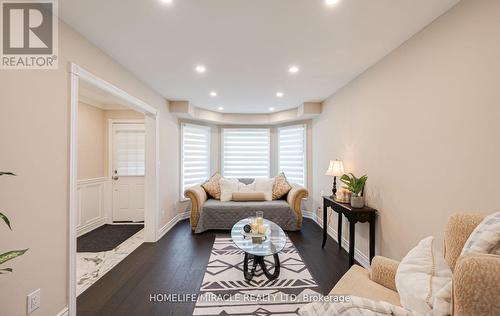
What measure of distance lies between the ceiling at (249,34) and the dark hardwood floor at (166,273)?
8.42ft

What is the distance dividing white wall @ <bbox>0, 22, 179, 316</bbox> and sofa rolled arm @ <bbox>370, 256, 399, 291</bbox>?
2.53 meters

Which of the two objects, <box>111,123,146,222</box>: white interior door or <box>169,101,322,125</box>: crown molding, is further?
<box>111,123,146,222</box>: white interior door

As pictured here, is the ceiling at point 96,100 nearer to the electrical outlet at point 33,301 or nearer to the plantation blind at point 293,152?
the electrical outlet at point 33,301

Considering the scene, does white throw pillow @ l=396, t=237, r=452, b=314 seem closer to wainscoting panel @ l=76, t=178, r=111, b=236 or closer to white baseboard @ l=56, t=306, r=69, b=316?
white baseboard @ l=56, t=306, r=69, b=316

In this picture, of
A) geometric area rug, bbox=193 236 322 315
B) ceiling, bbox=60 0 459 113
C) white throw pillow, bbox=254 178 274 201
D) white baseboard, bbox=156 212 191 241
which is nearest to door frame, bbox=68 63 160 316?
white baseboard, bbox=156 212 191 241

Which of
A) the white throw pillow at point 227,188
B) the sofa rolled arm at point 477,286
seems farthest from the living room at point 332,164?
the white throw pillow at point 227,188

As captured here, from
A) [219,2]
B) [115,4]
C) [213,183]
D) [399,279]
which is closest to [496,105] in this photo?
[399,279]

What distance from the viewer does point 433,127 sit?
1741 millimetres

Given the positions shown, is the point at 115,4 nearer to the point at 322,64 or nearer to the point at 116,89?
the point at 116,89

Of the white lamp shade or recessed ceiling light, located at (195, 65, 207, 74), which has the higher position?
recessed ceiling light, located at (195, 65, 207, 74)

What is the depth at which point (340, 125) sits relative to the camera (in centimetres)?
342

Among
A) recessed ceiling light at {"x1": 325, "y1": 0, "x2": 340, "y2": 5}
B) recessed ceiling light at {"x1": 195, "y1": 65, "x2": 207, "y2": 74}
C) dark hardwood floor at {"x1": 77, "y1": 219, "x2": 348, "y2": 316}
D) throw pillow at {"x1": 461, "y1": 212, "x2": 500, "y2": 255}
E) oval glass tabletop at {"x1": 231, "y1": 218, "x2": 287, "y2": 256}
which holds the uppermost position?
recessed ceiling light at {"x1": 325, "y1": 0, "x2": 340, "y2": 5}

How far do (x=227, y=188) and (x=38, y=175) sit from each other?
10.3 feet

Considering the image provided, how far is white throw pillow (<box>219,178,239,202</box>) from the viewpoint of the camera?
14.2 feet
